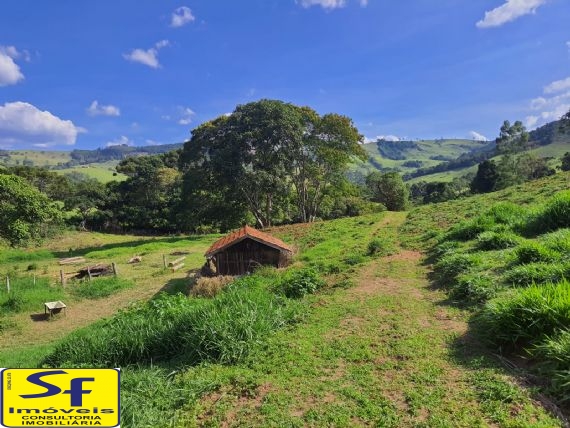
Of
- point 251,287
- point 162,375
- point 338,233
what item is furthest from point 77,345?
point 338,233

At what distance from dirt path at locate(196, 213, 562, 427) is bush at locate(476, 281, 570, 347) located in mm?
549

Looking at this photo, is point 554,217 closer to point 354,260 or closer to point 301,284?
point 354,260

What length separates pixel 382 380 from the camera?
20.7ft

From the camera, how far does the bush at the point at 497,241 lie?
40.4ft

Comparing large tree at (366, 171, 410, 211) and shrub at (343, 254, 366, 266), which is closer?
shrub at (343, 254, 366, 266)

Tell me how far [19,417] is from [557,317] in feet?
29.2

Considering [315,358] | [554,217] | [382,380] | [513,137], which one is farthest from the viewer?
[513,137]

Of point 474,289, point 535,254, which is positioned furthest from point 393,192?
point 474,289

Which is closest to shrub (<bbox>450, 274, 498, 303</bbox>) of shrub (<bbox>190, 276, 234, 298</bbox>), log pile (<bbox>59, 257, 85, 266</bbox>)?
shrub (<bbox>190, 276, 234, 298</bbox>)

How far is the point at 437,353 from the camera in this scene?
6.96m

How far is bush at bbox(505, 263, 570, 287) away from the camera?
786 centimetres

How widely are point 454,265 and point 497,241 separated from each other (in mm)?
2306

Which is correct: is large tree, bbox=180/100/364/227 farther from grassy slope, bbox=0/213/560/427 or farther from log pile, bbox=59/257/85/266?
grassy slope, bbox=0/213/560/427

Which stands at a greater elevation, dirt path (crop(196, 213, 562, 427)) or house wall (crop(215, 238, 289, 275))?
house wall (crop(215, 238, 289, 275))
